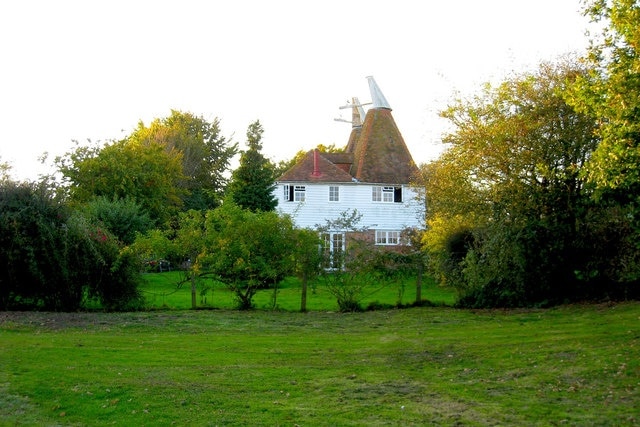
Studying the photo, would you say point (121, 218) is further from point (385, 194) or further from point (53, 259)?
point (385, 194)

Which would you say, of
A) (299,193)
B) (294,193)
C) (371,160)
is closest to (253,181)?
(294,193)

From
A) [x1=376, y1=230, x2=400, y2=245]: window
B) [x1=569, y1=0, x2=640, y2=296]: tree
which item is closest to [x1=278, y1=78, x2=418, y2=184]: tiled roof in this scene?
[x1=376, y1=230, x2=400, y2=245]: window

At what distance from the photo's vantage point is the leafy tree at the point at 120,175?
43.9m

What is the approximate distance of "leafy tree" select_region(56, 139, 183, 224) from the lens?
4394cm

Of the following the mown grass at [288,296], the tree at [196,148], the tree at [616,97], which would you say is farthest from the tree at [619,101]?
the tree at [196,148]

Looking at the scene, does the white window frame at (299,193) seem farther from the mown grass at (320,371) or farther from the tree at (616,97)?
the tree at (616,97)

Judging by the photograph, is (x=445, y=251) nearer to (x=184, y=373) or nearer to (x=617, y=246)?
(x=617, y=246)

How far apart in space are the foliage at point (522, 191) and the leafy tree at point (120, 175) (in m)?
23.2

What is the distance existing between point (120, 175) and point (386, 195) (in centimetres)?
1726

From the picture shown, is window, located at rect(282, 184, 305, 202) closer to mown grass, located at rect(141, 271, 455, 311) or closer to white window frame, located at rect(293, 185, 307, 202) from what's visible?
white window frame, located at rect(293, 185, 307, 202)

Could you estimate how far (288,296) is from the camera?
27062 mm

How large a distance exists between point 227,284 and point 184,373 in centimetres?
1030

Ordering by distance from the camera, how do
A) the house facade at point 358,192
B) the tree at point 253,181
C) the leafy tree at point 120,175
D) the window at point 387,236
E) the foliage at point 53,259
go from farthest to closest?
the tree at point 253,181 < the house facade at point 358,192 < the window at point 387,236 < the leafy tree at point 120,175 < the foliage at point 53,259

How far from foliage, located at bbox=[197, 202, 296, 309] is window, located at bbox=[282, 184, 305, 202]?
25.2 m
